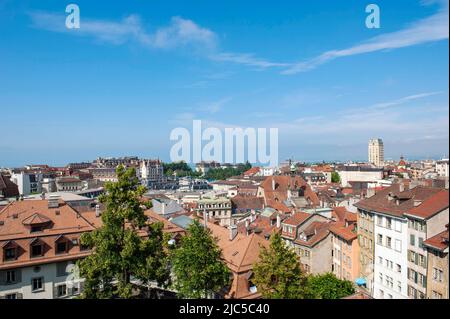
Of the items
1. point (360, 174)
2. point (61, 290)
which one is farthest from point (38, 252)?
point (360, 174)

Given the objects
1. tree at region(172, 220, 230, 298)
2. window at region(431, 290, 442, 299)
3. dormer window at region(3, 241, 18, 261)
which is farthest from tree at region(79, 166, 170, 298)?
window at region(431, 290, 442, 299)

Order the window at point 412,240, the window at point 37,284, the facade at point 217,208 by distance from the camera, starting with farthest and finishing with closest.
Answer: the facade at point 217,208 → the window at point 412,240 → the window at point 37,284

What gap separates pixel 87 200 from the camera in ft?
121

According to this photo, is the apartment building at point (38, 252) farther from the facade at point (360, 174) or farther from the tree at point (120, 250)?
the facade at point (360, 174)

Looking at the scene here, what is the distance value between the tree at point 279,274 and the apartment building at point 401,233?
26.3 ft

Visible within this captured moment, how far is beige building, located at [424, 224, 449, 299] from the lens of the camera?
54.9 feet

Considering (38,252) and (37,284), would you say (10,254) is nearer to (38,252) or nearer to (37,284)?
(38,252)

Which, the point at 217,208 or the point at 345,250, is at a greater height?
the point at 345,250

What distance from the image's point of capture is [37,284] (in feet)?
57.4

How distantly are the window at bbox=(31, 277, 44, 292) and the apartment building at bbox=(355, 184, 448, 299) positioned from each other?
18.1m

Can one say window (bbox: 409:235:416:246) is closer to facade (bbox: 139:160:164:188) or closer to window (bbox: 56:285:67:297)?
window (bbox: 56:285:67:297)

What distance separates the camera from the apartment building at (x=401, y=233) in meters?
18.5

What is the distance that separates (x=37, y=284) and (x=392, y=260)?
18478 mm

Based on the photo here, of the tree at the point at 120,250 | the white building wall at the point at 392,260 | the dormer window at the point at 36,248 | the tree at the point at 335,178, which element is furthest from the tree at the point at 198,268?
the tree at the point at 335,178
